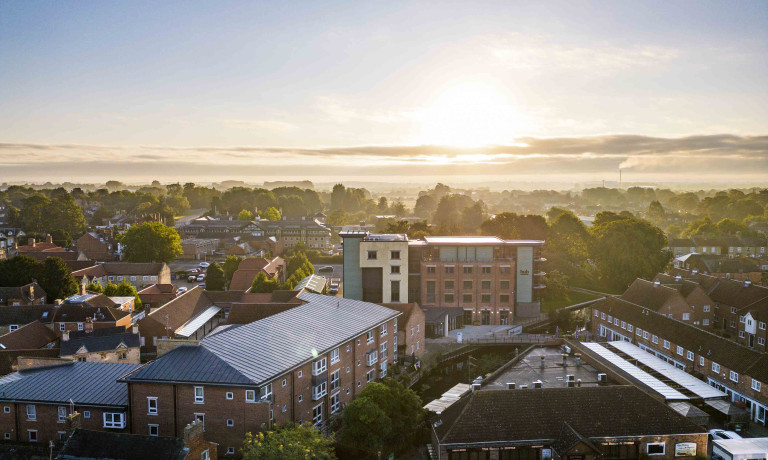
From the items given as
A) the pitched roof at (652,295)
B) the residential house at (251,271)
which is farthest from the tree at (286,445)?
the pitched roof at (652,295)

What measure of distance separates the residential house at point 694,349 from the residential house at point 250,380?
80.5ft

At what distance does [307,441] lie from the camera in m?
25.0

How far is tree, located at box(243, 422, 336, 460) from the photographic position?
23420 mm

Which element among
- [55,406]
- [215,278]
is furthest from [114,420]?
[215,278]

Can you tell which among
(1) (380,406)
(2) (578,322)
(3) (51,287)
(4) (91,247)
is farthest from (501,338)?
(4) (91,247)

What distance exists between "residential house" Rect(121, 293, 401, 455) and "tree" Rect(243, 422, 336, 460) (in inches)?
64.5

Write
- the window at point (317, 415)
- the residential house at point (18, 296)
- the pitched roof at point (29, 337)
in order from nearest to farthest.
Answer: the window at point (317, 415) < the pitched roof at point (29, 337) < the residential house at point (18, 296)

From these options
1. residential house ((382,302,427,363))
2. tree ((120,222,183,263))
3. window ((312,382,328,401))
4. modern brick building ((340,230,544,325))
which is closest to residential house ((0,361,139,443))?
window ((312,382,328,401))

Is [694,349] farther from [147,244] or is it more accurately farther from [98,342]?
[147,244]

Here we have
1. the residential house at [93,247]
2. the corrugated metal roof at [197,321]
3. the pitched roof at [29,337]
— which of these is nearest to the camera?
the pitched roof at [29,337]

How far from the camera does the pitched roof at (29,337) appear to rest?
39.6m

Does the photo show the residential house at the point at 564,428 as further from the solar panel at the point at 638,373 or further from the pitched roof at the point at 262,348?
the pitched roof at the point at 262,348

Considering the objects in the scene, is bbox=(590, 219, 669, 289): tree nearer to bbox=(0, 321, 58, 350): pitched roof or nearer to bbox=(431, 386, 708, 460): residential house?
bbox=(431, 386, 708, 460): residential house

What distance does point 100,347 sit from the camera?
127ft
